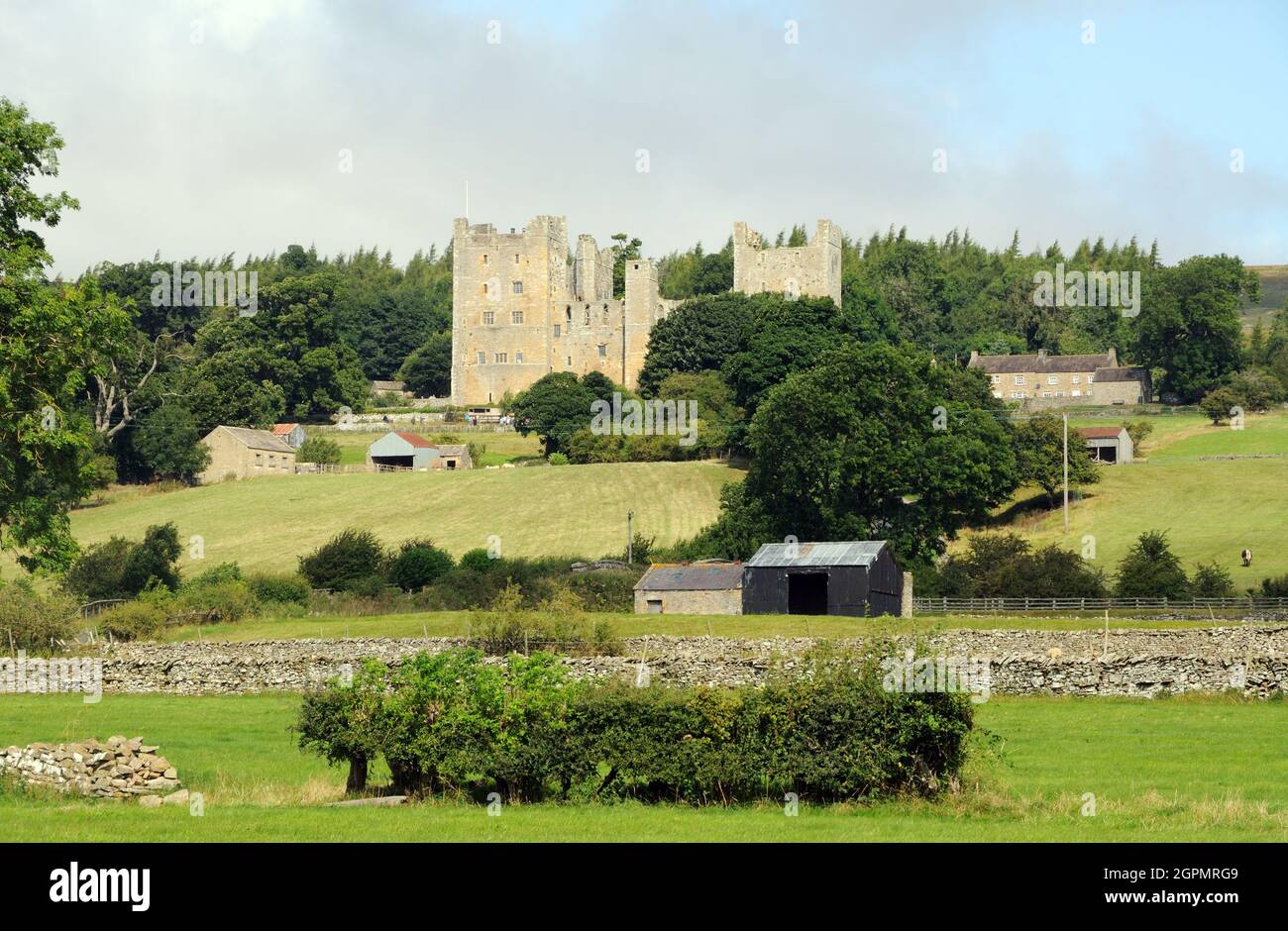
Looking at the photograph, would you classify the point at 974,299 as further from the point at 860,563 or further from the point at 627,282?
the point at 860,563

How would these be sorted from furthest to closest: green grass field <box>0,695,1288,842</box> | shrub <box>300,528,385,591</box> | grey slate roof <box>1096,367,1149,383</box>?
grey slate roof <box>1096,367,1149,383</box>, shrub <box>300,528,385,591</box>, green grass field <box>0,695,1288,842</box>

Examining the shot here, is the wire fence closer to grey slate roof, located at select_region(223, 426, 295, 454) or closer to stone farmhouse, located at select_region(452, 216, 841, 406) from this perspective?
grey slate roof, located at select_region(223, 426, 295, 454)

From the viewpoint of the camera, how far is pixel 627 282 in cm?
14000

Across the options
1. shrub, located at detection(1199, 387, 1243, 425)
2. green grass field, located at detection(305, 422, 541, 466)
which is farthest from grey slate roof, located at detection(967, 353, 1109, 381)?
green grass field, located at detection(305, 422, 541, 466)

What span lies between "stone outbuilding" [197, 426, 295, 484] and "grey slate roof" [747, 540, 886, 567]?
54058 millimetres

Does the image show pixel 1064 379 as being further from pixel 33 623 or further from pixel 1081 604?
pixel 33 623

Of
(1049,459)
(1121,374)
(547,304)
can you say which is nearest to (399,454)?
(547,304)

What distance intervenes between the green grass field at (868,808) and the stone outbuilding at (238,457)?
71.0 m

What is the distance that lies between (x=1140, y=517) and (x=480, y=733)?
59298 mm

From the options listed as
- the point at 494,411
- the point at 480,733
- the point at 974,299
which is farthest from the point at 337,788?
the point at 974,299

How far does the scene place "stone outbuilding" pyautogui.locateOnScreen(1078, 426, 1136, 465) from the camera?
90.7 metres

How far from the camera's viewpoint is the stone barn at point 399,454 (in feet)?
340

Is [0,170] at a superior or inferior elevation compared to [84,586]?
superior

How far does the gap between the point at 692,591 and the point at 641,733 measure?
31047 millimetres
